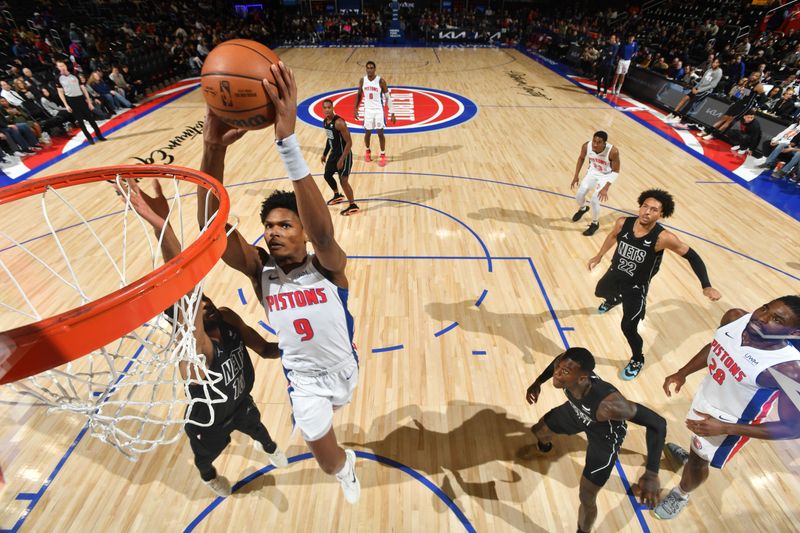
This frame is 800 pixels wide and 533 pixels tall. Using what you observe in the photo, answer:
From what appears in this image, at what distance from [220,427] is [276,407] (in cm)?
108

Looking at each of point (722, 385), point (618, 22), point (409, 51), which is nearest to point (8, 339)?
point (722, 385)

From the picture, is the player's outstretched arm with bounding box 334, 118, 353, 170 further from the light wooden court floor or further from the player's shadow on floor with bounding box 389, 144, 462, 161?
the player's shadow on floor with bounding box 389, 144, 462, 161

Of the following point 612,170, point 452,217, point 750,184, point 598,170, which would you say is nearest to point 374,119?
point 452,217

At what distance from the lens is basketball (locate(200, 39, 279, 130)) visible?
5.65ft

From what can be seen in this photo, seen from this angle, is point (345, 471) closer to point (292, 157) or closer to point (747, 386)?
point (292, 157)

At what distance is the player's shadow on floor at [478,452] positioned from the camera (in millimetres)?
3006

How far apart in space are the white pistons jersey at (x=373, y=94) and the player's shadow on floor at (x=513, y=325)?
16.6 ft

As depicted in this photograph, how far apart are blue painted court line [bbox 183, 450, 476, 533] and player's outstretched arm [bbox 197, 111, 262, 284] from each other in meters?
1.73

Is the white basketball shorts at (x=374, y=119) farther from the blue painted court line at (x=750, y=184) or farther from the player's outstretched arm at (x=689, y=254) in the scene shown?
the blue painted court line at (x=750, y=184)

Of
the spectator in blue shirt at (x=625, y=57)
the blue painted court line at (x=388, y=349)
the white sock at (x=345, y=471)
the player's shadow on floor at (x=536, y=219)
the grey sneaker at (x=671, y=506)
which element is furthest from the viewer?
the spectator in blue shirt at (x=625, y=57)

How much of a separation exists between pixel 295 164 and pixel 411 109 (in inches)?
447

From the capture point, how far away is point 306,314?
2227mm

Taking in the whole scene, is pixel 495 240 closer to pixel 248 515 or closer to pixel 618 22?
pixel 248 515

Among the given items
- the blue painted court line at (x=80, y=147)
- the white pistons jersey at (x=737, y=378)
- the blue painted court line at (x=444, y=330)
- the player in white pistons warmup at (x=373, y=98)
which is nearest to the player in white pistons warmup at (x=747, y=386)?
the white pistons jersey at (x=737, y=378)
